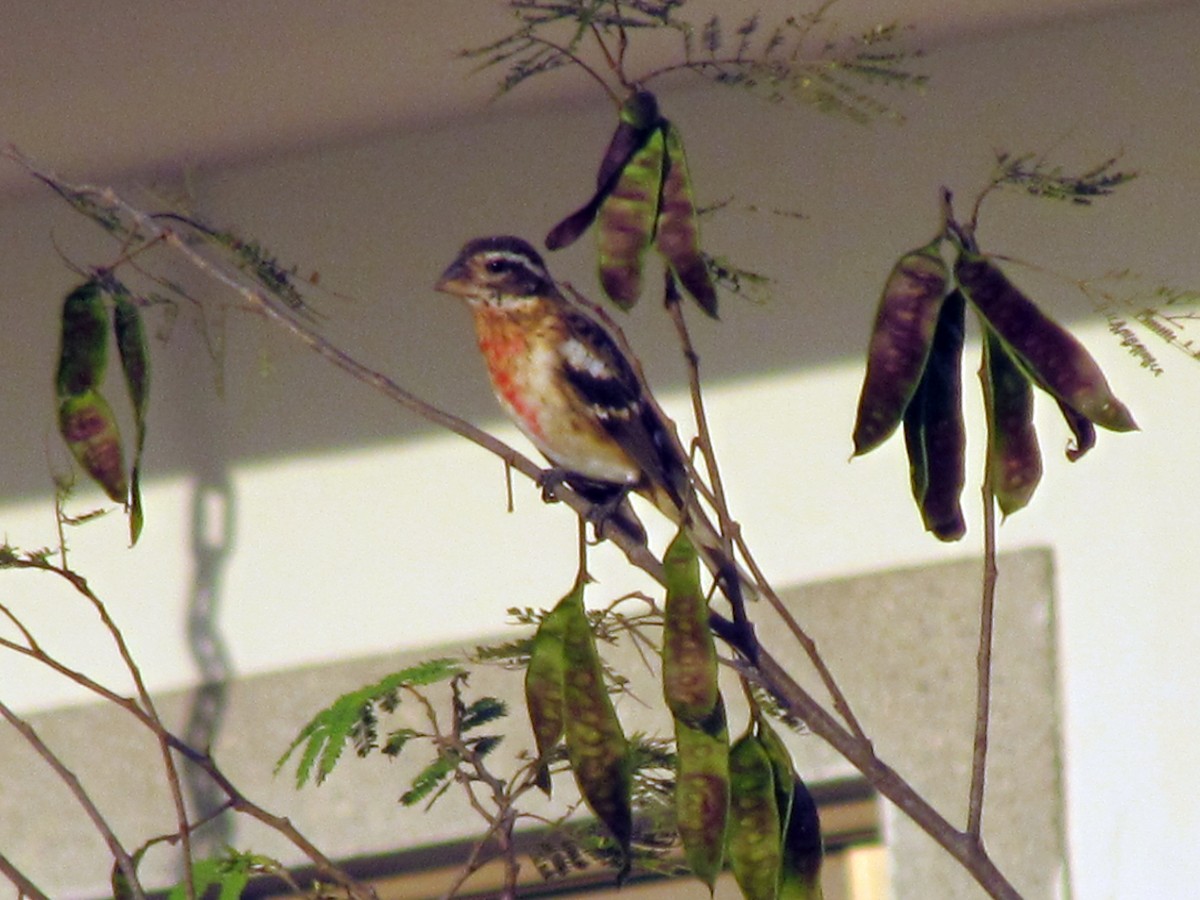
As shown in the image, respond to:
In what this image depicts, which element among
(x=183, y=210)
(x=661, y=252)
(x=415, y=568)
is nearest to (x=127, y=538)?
(x=415, y=568)

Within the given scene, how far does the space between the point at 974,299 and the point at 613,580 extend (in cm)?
183

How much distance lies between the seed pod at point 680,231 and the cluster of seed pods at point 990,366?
0.40 feet

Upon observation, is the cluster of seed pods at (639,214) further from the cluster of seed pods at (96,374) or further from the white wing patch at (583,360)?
the white wing patch at (583,360)

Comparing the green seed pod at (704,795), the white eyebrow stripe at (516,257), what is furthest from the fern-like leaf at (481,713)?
the white eyebrow stripe at (516,257)

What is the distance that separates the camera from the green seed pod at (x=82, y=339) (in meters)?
1.22

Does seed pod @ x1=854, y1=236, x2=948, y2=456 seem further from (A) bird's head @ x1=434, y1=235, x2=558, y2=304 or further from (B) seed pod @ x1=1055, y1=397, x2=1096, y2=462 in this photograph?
(A) bird's head @ x1=434, y1=235, x2=558, y2=304

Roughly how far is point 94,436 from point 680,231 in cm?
45

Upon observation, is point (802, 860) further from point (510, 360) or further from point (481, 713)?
point (510, 360)

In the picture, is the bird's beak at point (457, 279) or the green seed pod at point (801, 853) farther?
the bird's beak at point (457, 279)

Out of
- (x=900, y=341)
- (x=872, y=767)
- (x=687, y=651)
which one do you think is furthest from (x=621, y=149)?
(x=872, y=767)

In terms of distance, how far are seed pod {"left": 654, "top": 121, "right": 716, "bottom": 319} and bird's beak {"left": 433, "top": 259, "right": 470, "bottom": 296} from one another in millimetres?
1193

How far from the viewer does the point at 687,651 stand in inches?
43.5

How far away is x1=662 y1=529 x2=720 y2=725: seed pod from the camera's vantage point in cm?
110

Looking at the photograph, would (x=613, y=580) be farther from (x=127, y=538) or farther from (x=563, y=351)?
(x=127, y=538)
